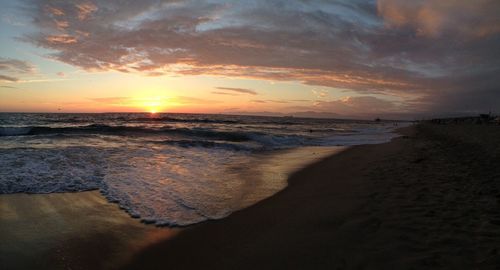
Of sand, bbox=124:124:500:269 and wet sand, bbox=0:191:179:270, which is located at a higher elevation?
sand, bbox=124:124:500:269

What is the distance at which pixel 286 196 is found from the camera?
7.05 m

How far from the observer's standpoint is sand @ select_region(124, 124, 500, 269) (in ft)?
12.0

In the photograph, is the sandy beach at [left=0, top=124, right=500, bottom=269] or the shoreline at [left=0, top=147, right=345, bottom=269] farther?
the shoreline at [left=0, top=147, right=345, bottom=269]

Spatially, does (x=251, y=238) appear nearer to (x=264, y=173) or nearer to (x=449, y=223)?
(x=449, y=223)

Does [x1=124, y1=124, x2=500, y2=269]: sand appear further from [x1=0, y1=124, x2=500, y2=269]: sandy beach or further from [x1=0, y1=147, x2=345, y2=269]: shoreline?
[x1=0, y1=147, x2=345, y2=269]: shoreline

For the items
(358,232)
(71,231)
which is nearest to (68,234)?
(71,231)

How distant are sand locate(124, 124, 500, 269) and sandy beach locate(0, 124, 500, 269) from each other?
0.04 ft

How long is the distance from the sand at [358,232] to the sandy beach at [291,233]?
1cm

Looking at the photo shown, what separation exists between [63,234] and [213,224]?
7.36 feet

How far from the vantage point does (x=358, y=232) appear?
446 cm

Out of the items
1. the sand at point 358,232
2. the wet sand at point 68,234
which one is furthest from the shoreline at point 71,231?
the sand at point 358,232

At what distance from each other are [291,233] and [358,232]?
941 mm

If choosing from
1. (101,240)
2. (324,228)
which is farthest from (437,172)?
(101,240)

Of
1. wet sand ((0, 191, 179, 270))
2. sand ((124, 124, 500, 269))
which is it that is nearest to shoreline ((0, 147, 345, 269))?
wet sand ((0, 191, 179, 270))
